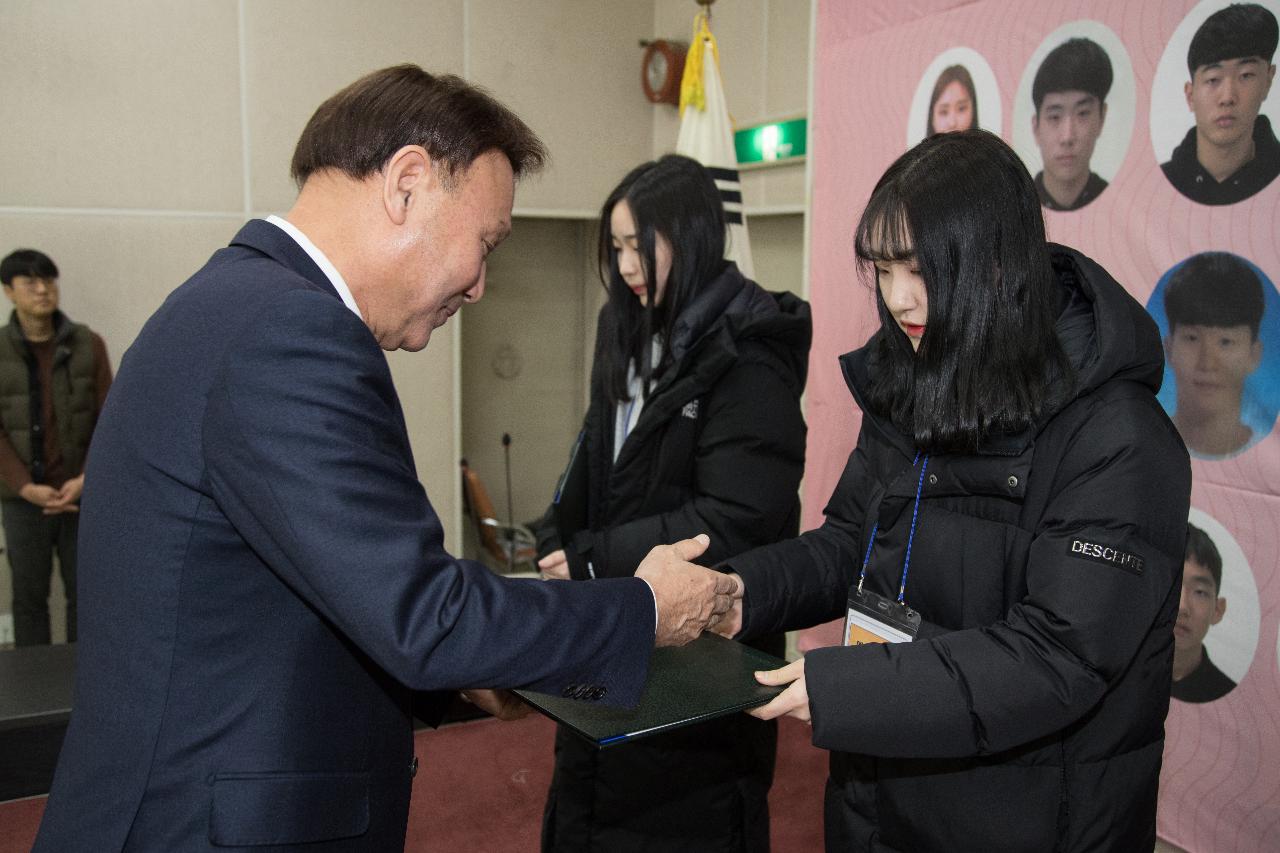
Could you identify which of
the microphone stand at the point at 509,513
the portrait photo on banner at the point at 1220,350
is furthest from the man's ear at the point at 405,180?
the microphone stand at the point at 509,513

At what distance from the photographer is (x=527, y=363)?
19.8ft

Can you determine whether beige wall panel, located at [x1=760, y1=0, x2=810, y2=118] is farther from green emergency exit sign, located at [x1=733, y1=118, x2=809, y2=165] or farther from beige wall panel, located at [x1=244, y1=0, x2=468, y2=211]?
beige wall panel, located at [x1=244, y1=0, x2=468, y2=211]

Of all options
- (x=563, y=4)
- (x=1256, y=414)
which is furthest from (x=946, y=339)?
(x=563, y=4)

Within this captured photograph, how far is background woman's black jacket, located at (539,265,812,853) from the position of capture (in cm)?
197

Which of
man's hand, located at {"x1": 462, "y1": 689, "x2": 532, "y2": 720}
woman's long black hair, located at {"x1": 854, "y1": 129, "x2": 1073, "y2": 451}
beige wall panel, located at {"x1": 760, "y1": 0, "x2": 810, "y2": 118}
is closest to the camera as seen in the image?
woman's long black hair, located at {"x1": 854, "y1": 129, "x2": 1073, "y2": 451}

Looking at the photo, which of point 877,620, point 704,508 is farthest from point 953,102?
point 877,620

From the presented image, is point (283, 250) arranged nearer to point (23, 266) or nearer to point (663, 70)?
point (23, 266)

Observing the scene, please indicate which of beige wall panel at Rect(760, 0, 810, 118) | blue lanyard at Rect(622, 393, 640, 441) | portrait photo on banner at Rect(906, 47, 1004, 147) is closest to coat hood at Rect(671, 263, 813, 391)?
blue lanyard at Rect(622, 393, 640, 441)

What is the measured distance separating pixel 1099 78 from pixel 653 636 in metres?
2.06

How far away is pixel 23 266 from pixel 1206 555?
420 centimetres

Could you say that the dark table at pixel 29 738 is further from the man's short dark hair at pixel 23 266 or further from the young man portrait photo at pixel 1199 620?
the young man portrait photo at pixel 1199 620

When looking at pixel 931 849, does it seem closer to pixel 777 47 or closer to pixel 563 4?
pixel 777 47

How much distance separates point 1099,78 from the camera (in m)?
2.54

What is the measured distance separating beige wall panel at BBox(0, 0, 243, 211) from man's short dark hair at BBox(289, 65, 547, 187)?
3602mm
